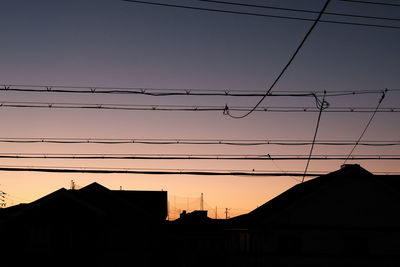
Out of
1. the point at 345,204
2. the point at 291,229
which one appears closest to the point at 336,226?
the point at 345,204

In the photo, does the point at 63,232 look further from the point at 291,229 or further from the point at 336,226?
the point at 336,226

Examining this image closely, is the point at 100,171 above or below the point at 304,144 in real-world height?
below

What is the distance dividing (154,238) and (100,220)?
15.7ft

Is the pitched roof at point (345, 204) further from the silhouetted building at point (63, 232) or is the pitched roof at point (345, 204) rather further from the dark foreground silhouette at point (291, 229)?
the silhouetted building at point (63, 232)

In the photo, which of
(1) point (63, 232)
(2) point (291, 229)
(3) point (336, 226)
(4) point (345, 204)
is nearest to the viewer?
(3) point (336, 226)

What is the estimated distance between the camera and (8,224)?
25875 mm

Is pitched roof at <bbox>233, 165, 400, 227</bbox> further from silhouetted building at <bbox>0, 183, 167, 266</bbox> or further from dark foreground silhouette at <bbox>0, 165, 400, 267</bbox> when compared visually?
silhouetted building at <bbox>0, 183, 167, 266</bbox>

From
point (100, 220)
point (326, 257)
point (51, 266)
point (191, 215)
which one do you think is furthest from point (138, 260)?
point (191, 215)

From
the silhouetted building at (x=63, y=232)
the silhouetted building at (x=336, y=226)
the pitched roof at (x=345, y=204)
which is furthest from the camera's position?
the silhouetted building at (x=63, y=232)

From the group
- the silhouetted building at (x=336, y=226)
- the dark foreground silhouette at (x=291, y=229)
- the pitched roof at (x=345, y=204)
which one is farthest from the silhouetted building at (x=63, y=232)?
the pitched roof at (x=345, y=204)

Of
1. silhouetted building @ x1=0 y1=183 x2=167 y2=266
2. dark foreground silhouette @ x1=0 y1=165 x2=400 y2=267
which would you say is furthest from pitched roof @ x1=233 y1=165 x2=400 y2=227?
silhouetted building @ x1=0 y1=183 x2=167 y2=266

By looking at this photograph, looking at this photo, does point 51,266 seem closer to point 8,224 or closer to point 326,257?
point 8,224

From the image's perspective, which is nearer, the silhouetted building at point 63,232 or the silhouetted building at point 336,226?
the silhouetted building at point 336,226

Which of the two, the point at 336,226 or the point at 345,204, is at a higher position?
the point at 345,204
